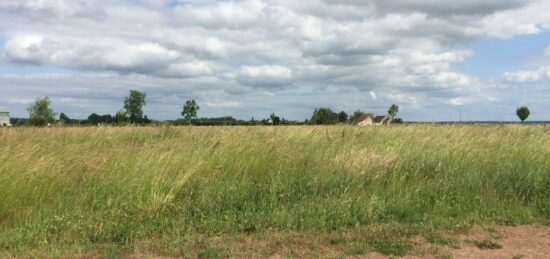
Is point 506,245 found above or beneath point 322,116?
beneath

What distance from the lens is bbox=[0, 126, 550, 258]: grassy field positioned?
5770mm

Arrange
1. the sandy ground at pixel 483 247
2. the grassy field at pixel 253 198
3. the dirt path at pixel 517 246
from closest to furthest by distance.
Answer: the sandy ground at pixel 483 247 < the dirt path at pixel 517 246 < the grassy field at pixel 253 198

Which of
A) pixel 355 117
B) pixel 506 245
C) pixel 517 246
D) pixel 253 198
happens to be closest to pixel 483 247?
pixel 506 245

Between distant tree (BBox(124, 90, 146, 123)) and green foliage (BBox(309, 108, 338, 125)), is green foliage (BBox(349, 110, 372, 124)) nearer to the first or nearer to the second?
green foliage (BBox(309, 108, 338, 125))

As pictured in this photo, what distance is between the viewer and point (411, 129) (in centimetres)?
1570

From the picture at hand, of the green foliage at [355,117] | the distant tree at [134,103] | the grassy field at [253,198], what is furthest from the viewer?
the distant tree at [134,103]

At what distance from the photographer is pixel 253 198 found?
7320 mm

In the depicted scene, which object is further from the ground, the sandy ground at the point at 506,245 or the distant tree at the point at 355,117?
the distant tree at the point at 355,117

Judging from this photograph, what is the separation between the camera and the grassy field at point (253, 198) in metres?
5.77

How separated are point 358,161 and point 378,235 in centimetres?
Result: 290

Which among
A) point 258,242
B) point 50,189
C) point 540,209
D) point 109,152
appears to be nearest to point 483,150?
point 540,209

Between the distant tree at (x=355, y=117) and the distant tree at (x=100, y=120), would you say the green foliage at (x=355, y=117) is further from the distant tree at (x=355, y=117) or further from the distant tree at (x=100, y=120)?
the distant tree at (x=100, y=120)

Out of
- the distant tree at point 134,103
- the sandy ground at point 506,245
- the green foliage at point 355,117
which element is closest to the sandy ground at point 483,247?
the sandy ground at point 506,245

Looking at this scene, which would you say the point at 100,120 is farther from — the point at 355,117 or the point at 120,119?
the point at 355,117
